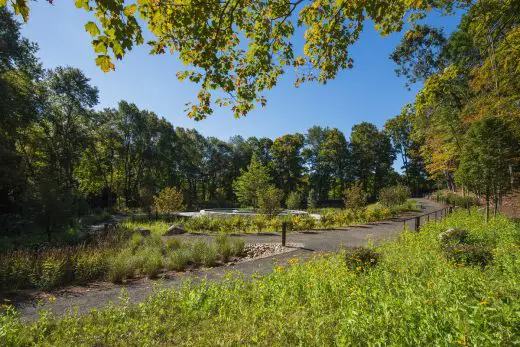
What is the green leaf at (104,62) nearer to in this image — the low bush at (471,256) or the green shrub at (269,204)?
the low bush at (471,256)

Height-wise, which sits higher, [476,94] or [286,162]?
[476,94]

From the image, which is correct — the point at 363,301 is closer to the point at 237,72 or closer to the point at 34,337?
the point at 237,72

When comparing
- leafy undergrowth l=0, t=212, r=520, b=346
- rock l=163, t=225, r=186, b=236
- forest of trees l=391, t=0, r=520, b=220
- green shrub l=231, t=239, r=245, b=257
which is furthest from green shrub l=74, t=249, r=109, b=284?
forest of trees l=391, t=0, r=520, b=220

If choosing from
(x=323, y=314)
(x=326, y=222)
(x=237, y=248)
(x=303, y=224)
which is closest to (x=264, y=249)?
(x=237, y=248)

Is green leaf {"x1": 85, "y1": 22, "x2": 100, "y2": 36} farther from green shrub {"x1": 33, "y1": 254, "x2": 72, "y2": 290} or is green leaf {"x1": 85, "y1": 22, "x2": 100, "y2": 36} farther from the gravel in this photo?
the gravel

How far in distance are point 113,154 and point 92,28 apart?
4482cm

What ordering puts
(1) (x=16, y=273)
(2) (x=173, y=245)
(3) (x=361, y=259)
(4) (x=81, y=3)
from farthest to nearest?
(2) (x=173, y=245) → (1) (x=16, y=273) → (3) (x=361, y=259) → (4) (x=81, y=3)

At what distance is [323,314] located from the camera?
392cm

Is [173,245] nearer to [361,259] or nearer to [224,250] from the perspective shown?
[224,250]

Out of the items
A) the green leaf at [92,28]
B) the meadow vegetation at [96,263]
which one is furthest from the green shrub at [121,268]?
the green leaf at [92,28]

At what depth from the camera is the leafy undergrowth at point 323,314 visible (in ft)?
9.23

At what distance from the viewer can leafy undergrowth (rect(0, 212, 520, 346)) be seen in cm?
281

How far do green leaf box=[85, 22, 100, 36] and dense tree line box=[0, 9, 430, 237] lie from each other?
46.4ft

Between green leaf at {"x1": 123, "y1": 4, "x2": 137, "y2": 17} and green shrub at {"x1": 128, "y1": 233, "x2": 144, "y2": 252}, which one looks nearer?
green leaf at {"x1": 123, "y1": 4, "x2": 137, "y2": 17}
